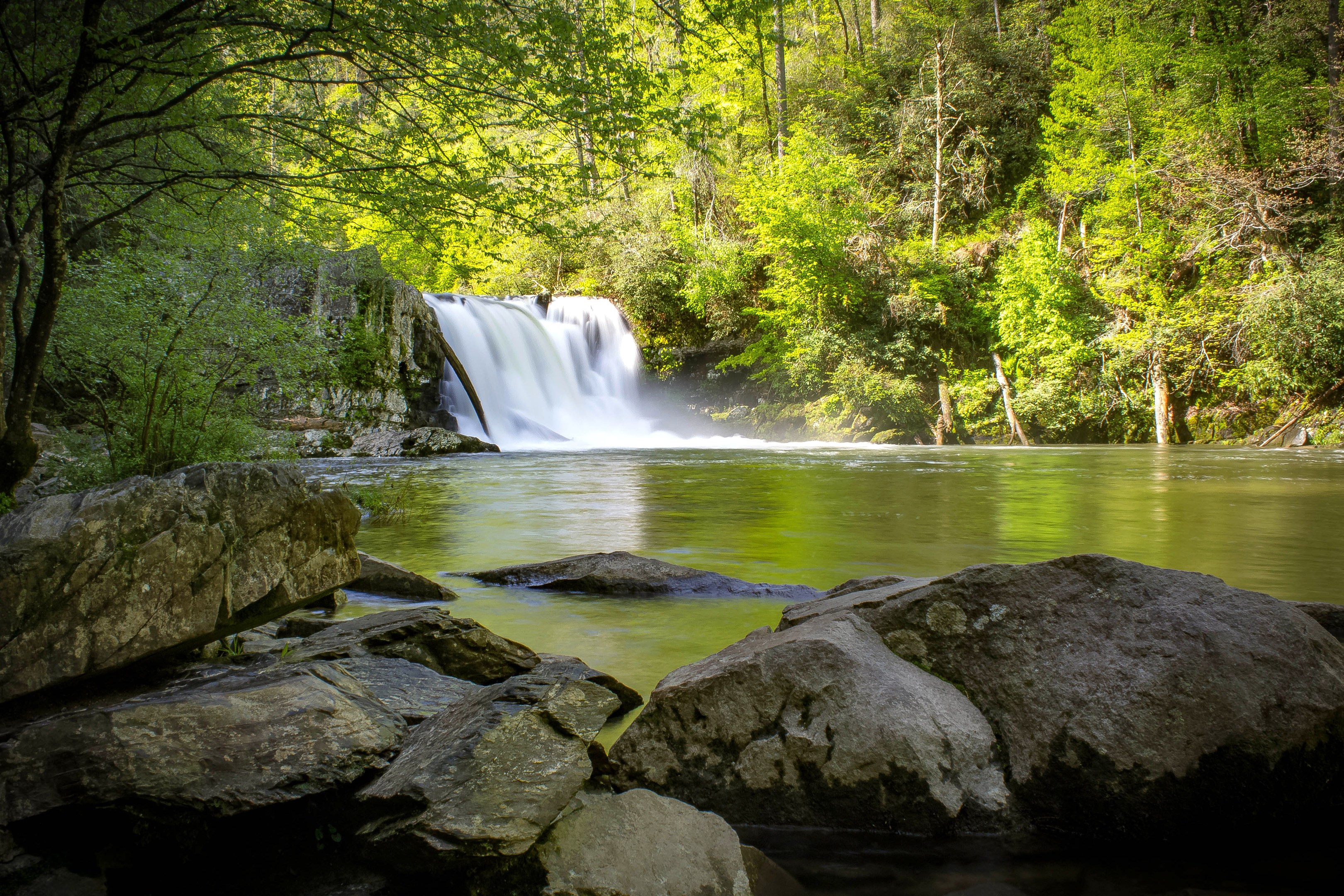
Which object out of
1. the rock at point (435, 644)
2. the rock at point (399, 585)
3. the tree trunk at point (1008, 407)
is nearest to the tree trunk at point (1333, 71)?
the tree trunk at point (1008, 407)

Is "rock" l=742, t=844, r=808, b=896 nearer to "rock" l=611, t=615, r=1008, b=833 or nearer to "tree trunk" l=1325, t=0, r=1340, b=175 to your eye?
"rock" l=611, t=615, r=1008, b=833

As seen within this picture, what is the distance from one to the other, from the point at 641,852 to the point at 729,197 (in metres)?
30.1

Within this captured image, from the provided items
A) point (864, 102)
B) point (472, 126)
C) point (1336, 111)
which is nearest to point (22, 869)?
point (472, 126)

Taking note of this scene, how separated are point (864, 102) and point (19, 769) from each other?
110 ft

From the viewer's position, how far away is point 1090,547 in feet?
23.1

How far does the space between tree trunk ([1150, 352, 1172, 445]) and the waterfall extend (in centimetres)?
1605

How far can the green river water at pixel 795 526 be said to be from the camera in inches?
187

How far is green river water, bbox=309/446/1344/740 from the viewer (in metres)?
4.74

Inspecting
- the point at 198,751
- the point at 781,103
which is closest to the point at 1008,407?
the point at 781,103

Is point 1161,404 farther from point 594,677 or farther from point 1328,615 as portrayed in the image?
point 594,677

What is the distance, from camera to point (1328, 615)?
2885 millimetres

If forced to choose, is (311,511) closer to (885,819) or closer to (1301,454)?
(885,819)

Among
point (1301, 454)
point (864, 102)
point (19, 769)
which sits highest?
point (864, 102)

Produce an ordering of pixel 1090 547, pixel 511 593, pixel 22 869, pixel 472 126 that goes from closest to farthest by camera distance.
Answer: pixel 22 869, pixel 511 593, pixel 472 126, pixel 1090 547
